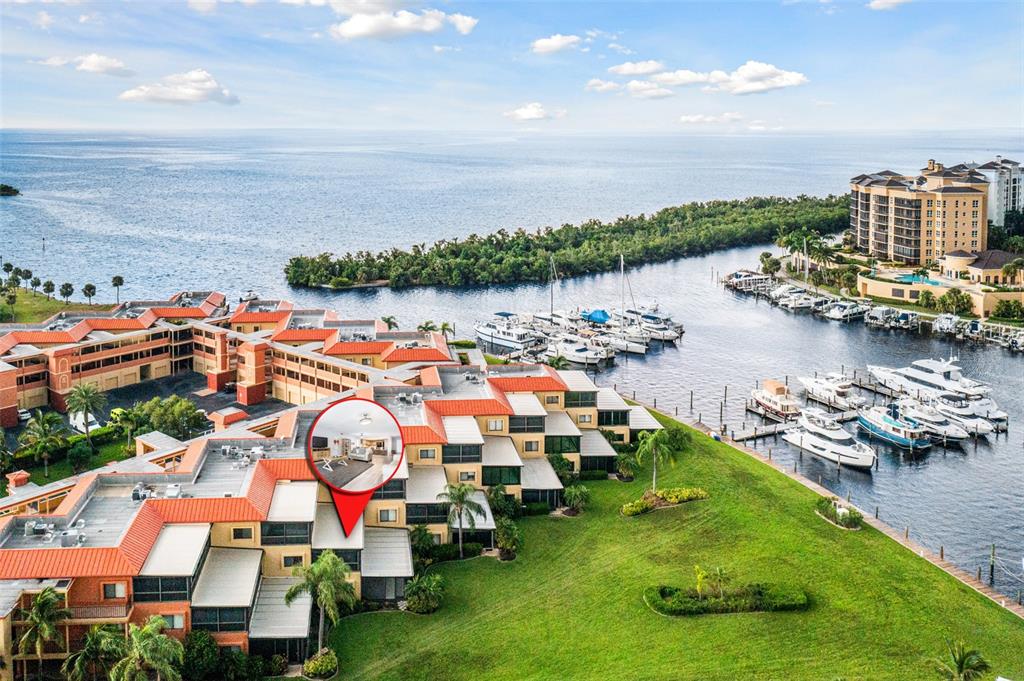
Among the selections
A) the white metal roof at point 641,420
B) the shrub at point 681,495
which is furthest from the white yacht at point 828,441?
the shrub at point 681,495

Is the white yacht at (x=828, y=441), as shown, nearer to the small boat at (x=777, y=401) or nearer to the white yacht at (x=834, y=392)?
the small boat at (x=777, y=401)

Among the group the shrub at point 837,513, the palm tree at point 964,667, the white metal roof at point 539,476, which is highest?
the white metal roof at point 539,476

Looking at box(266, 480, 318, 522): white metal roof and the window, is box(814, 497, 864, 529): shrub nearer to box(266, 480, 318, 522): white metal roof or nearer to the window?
box(266, 480, 318, 522): white metal roof

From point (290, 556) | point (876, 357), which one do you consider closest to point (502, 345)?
point (876, 357)

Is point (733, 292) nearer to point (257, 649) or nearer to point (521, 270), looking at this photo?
point (521, 270)

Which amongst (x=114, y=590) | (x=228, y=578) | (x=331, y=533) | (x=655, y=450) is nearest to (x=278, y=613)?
(x=228, y=578)

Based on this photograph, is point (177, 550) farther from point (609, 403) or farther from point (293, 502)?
point (609, 403)
